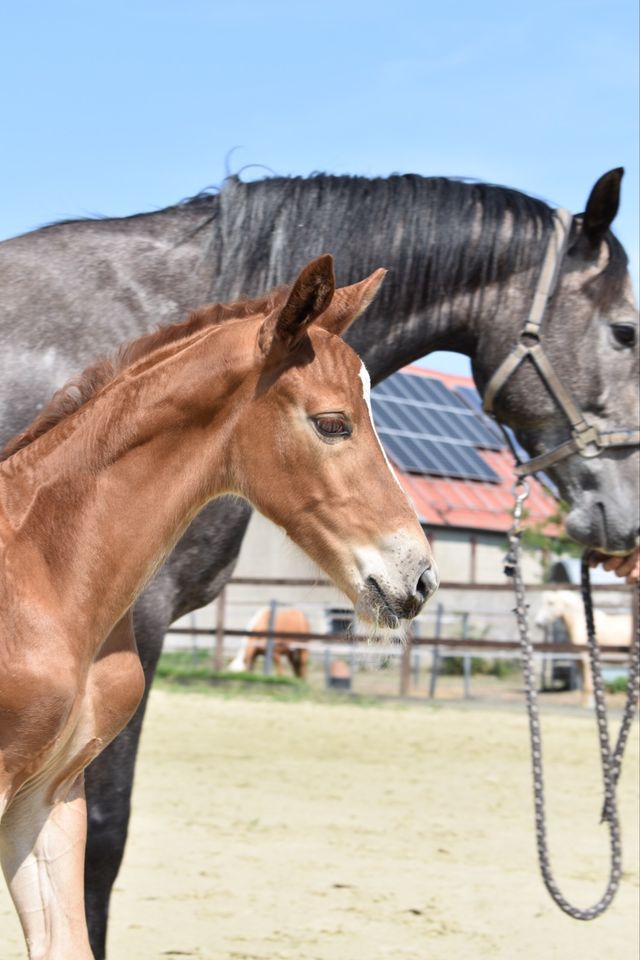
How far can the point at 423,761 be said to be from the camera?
9.61m

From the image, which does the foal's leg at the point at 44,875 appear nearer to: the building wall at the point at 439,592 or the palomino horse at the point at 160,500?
the palomino horse at the point at 160,500

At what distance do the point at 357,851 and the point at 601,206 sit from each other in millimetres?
3581

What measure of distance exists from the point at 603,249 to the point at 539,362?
413 mm

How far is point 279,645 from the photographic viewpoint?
1738 cm

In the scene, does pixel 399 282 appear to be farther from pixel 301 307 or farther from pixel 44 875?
pixel 44 875

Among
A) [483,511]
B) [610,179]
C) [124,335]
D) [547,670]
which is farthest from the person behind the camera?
[483,511]

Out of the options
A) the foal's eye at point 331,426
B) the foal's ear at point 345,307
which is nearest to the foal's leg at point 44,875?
the foal's eye at point 331,426

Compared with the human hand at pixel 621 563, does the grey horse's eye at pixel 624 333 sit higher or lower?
higher

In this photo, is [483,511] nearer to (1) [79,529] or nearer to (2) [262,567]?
(2) [262,567]

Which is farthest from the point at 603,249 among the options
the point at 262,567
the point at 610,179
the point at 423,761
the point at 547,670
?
the point at 262,567

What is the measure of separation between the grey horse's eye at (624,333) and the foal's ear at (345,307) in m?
1.21

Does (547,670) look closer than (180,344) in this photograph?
No

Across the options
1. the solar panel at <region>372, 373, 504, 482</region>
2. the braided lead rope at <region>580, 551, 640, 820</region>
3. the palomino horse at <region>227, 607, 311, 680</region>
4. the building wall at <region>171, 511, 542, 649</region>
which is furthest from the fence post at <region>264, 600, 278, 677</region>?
the braided lead rope at <region>580, 551, 640, 820</region>

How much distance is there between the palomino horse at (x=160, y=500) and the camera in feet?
8.44
